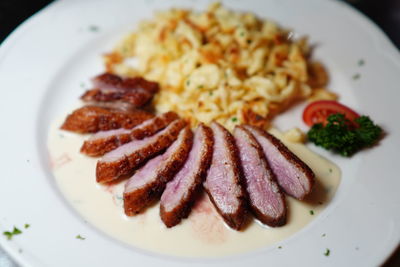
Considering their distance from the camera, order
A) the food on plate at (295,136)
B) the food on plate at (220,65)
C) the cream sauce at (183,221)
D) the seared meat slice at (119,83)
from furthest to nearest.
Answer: the seared meat slice at (119,83), the food on plate at (220,65), the food on plate at (295,136), the cream sauce at (183,221)

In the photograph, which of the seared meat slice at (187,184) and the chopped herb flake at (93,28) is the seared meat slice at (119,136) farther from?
the chopped herb flake at (93,28)

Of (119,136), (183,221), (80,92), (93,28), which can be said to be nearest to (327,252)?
(183,221)

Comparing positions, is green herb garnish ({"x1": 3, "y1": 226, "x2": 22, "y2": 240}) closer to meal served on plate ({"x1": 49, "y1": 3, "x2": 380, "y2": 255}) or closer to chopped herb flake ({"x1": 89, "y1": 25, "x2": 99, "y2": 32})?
meal served on plate ({"x1": 49, "y1": 3, "x2": 380, "y2": 255})

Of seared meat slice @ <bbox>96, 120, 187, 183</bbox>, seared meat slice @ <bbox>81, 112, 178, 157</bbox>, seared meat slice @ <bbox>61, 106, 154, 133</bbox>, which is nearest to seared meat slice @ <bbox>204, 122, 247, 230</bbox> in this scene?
seared meat slice @ <bbox>96, 120, 187, 183</bbox>

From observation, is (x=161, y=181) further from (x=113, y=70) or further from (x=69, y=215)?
(x=113, y=70)

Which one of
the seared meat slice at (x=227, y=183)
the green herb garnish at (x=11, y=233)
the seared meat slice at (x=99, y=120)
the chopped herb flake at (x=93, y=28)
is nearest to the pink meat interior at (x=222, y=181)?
the seared meat slice at (x=227, y=183)

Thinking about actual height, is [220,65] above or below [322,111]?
above

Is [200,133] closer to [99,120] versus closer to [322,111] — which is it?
[99,120]
